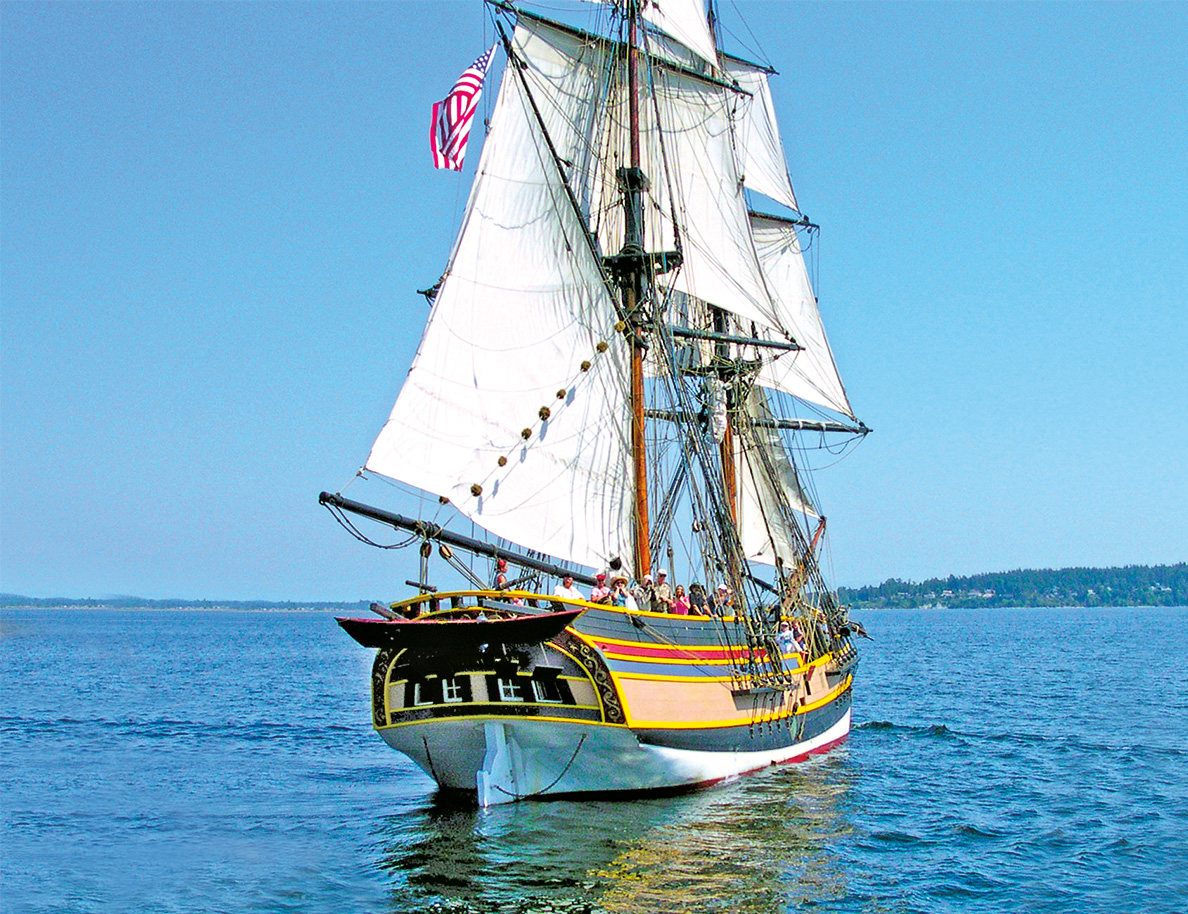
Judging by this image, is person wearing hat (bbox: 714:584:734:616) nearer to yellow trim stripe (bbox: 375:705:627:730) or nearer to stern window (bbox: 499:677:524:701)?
yellow trim stripe (bbox: 375:705:627:730)

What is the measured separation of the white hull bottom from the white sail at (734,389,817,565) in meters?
20.5

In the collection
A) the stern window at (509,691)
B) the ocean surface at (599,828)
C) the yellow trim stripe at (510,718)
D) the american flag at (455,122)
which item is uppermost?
the american flag at (455,122)

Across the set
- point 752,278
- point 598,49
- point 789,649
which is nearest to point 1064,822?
point 789,649

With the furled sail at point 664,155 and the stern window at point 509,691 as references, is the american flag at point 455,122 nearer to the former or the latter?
the furled sail at point 664,155

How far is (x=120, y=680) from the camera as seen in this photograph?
56.5 metres

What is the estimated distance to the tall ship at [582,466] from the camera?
1922 centimetres

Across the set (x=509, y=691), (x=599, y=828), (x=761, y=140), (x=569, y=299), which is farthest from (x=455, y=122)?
(x=761, y=140)

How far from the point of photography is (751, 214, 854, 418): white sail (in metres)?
46.7

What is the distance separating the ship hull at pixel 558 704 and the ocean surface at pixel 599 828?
0.68 m

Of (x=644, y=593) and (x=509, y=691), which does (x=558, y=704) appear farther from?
(x=644, y=593)

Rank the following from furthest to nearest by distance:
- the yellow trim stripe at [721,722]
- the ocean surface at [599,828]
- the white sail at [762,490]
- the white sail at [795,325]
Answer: the white sail at [795,325] → the white sail at [762,490] → the yellow trim stripe at [721,722] → the ocean surface at [599,828]

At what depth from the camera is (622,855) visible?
1683 centimetres

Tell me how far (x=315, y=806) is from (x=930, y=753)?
1583cm

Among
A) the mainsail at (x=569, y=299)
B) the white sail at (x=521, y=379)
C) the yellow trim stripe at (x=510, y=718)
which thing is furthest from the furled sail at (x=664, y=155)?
the yellow trim stripe at (x=510, y=718)
